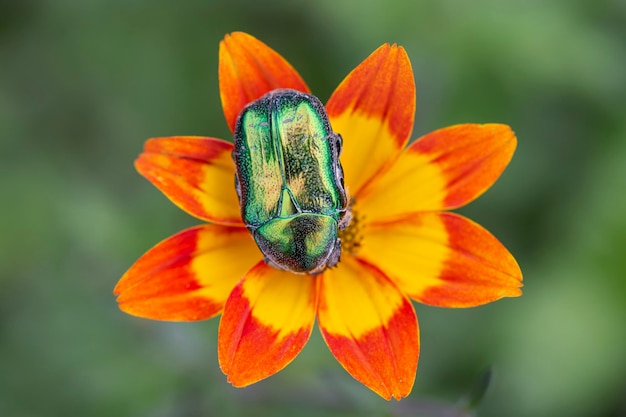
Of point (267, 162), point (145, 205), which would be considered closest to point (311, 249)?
point (267, 162)

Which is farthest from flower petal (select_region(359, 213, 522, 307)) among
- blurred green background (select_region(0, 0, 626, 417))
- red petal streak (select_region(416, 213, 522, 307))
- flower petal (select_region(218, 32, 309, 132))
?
blurred green background (select_region(0, 0, 626, 417))

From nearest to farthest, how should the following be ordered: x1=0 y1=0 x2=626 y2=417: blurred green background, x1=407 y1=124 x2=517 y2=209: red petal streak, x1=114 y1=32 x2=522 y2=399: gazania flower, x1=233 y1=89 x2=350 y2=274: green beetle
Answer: x1=233 y1=89 x2=350 y2=274: green beetle, x1=114 y1=32 x2=522 y2=399: gazania flower, x1=407 y1=124 x2=517 y2=209: red petal streak, x1=0 y1=0 x2=626 y2=417: blurred green background

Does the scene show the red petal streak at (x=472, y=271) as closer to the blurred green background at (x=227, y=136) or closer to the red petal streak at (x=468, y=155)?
the red petal streak at (x=468, y=155)

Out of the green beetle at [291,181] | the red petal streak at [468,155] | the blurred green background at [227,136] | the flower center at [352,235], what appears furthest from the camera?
the blurred green background at [227,136]

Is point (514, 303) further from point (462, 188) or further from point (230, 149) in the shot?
point (230, 149)

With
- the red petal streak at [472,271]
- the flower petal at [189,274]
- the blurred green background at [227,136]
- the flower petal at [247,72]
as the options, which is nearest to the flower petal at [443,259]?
the red petal streak at [472,271]

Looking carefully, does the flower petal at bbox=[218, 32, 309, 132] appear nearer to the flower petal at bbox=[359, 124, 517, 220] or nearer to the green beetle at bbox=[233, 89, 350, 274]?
the green beetle at bbox=[233, 89, 350, 274]
